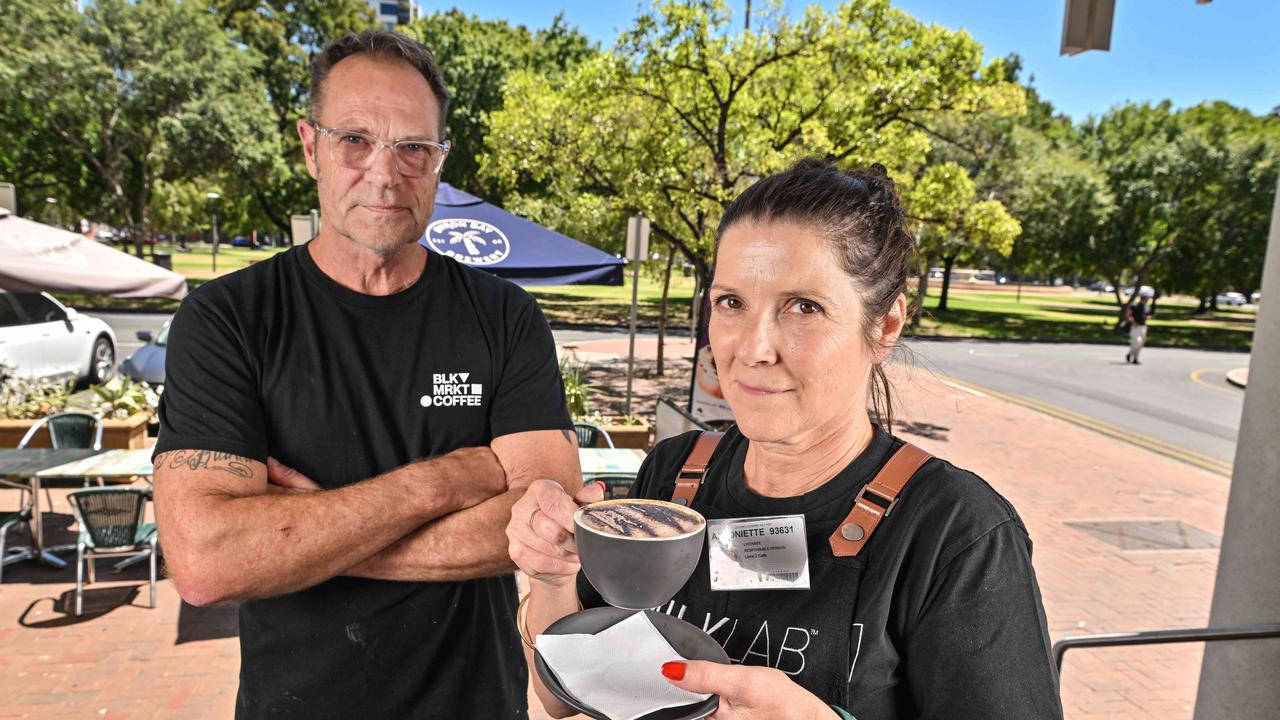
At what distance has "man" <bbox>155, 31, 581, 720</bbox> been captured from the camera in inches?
65.7

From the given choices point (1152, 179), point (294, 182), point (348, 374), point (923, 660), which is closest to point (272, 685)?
point (348, 374)

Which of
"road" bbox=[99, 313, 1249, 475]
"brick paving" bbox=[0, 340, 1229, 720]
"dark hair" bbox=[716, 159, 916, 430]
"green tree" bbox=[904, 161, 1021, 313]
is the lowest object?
"brick paving" bbox=[0, 340, 1229, 720]

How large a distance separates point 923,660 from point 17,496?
834cm

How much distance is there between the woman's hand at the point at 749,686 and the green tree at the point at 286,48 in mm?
32490

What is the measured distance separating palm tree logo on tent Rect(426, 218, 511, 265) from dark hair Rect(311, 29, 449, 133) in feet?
16.1

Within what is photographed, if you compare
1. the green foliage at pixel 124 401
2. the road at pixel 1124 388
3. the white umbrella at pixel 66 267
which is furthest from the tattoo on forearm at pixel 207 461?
the road at pixel 1124 388

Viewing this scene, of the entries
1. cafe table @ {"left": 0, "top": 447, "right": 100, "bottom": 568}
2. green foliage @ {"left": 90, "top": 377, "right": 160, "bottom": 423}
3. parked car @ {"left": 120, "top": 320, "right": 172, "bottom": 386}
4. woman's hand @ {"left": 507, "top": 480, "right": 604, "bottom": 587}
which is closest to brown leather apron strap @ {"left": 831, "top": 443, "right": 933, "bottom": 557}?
woman's hand @ {"left": 507, "top": 480, "right": 604, "bottom": 587}

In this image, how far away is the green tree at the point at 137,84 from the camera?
906 inches

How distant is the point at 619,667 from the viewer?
115 cm

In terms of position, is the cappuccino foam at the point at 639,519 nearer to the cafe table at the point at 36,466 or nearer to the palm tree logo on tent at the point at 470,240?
the cafe table at the point at 36,466

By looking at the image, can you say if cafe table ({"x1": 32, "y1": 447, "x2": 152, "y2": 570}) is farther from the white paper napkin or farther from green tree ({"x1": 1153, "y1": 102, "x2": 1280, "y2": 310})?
green tree ({"x1": 1153, "y1": 102, "x2": 1280, "y2": 310})

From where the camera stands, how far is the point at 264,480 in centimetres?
172

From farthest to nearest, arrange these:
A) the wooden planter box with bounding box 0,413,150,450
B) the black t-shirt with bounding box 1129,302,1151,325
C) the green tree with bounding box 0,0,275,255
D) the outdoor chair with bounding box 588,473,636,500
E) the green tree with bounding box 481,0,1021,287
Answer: the green tree with bounding box 0,0,275,255 < the black t-shirt with bounding box 1129,302,1151,325 < the green tree with bounding box 481,0,1021,287 < the wooden planter box with bounding box 0,413,150,450 < the outdoor chair with bounding box 588,473,636,500

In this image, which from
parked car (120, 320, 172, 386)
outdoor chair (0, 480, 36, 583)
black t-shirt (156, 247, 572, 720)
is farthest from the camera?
parked car (120, 320, 172, 386)
